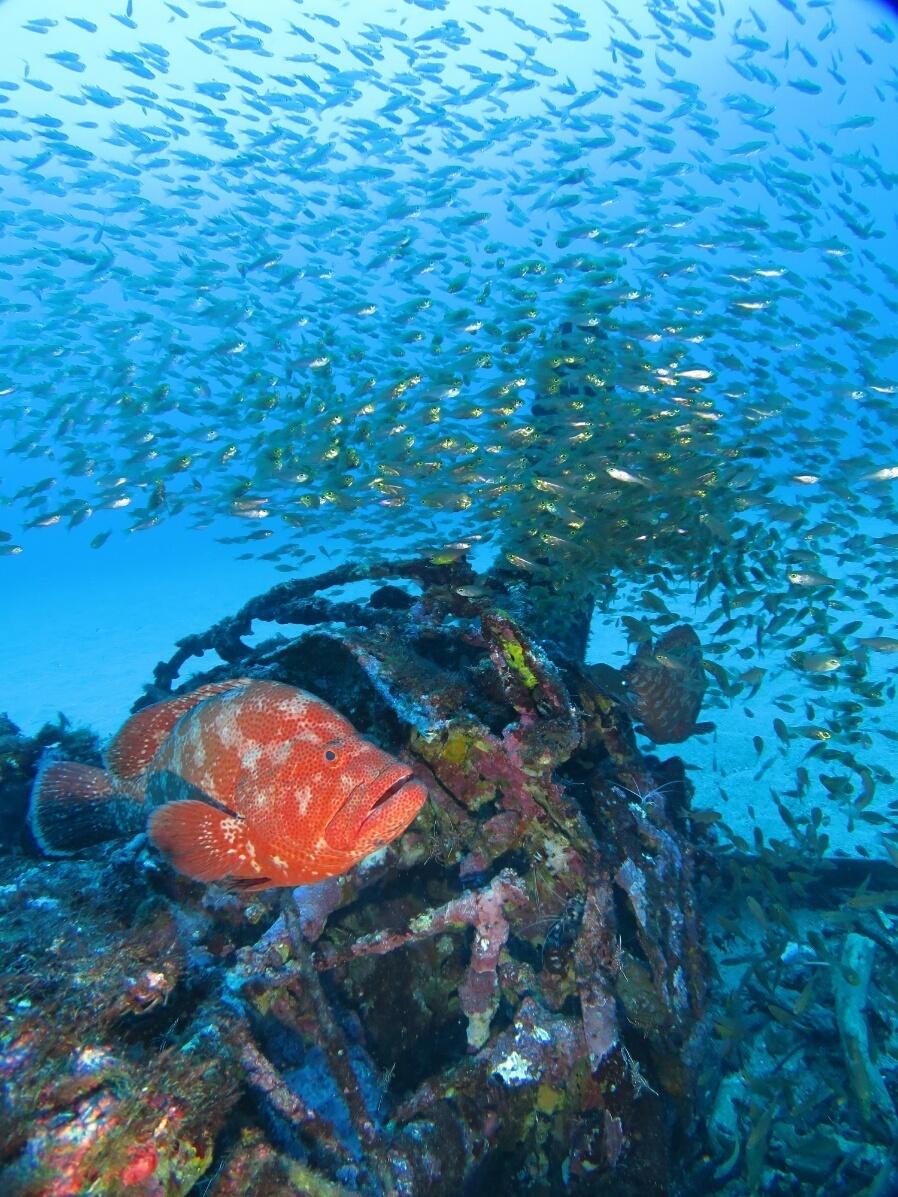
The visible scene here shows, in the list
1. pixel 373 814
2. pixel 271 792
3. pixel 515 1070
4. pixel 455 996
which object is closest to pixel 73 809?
pixel 271 792

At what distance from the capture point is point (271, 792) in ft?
7.88

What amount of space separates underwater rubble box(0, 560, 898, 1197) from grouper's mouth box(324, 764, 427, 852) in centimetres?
76

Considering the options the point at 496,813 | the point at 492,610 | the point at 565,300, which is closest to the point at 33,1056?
the point at 496,813

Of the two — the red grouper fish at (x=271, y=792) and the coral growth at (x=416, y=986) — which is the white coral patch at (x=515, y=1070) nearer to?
the coral growth at (x=416, y=986)

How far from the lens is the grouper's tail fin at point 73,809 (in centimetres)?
321

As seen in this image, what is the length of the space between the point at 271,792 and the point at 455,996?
2102 millimetres

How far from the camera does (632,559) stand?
753cm

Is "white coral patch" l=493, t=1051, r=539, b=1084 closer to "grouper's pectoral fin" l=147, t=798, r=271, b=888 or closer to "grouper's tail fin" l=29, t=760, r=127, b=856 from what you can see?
"grouper's pectoral fin" l=147, t=798, r=271, b=888

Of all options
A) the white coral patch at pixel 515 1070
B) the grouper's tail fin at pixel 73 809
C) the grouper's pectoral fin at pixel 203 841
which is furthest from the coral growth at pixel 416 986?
the grouper's tail fin at pixel 73 809

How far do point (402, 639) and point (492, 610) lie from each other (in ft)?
2.66

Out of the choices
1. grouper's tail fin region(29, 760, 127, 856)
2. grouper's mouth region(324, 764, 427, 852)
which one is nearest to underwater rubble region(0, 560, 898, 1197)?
grouper's tail fin region(29, 760, 127, 856)

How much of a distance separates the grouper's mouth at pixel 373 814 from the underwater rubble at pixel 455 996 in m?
0.76

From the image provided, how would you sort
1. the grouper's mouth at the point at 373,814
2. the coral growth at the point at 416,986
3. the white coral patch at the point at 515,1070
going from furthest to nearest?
the white coral patch at the point at 515,1070 → the grouper's mouth at the point at 373,814 → the coral growth at the point at 416,986

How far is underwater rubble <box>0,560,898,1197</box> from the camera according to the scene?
1861mm
